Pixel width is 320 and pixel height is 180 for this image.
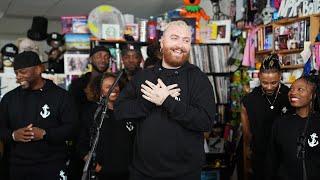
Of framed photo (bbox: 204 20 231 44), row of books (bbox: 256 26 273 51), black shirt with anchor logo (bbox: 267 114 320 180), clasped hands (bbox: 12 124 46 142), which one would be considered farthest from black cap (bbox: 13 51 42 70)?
framed photo (bbox: 204 20 231 44)

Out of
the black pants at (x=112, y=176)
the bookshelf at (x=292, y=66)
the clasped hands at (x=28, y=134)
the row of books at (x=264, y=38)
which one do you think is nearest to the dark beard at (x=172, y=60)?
the black pants at (x=112, y=176)

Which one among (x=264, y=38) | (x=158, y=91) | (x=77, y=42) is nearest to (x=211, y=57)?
(x=264, y=38)

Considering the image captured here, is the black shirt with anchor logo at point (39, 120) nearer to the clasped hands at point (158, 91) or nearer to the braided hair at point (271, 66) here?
the clasped hands at point (158, 91)

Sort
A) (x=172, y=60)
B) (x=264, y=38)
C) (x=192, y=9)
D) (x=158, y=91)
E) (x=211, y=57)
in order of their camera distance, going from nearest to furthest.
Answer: (x=158, y=91), (x=172, y=60), (x=264, y=38), (x=192, y=9), (x=211, y=57)

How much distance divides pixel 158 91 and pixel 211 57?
11.0 feet

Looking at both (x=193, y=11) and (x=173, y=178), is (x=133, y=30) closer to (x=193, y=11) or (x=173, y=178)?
(x=193, y=11)

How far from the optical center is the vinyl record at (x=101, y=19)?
462 cm

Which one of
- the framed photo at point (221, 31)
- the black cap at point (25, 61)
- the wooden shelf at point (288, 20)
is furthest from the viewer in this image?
the framed photo at point (221, 31)

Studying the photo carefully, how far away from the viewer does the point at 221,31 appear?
5145 millimetres

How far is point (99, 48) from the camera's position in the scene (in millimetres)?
3877

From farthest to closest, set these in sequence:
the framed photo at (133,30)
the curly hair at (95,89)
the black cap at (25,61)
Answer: the framed photo at (133,30), the curly hair at (95,89), the black cap at (25,61)

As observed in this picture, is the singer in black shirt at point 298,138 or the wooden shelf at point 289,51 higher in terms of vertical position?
the wooden shelf at point 289,51

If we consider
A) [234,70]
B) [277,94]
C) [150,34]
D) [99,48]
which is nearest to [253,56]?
[234,70]

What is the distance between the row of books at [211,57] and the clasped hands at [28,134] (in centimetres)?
285
